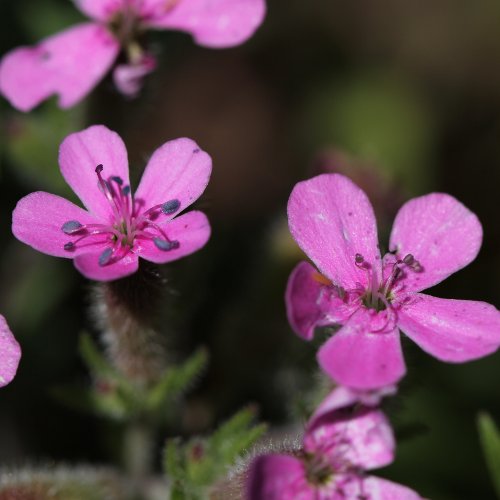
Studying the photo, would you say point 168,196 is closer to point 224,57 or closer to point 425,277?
point 425,277

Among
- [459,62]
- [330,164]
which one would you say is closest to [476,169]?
[459,62]

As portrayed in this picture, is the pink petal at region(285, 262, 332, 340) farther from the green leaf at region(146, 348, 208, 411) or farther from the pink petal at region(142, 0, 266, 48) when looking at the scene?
Answer: the pink petal at region(142, 0, 266, 48)

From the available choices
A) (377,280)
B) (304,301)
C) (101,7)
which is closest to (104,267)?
(304,301)

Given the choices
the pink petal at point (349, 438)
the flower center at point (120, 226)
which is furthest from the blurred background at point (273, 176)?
the pink petal at point (349, 438)

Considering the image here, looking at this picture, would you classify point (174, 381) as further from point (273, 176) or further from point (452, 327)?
point (273, 176)

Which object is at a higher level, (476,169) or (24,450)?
(476,169)

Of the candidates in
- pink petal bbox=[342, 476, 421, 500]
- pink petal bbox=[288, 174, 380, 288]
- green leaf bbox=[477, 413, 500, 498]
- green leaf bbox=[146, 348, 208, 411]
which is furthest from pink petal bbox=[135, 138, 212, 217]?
green leaf bbox=[477, 413, 500, 498]
